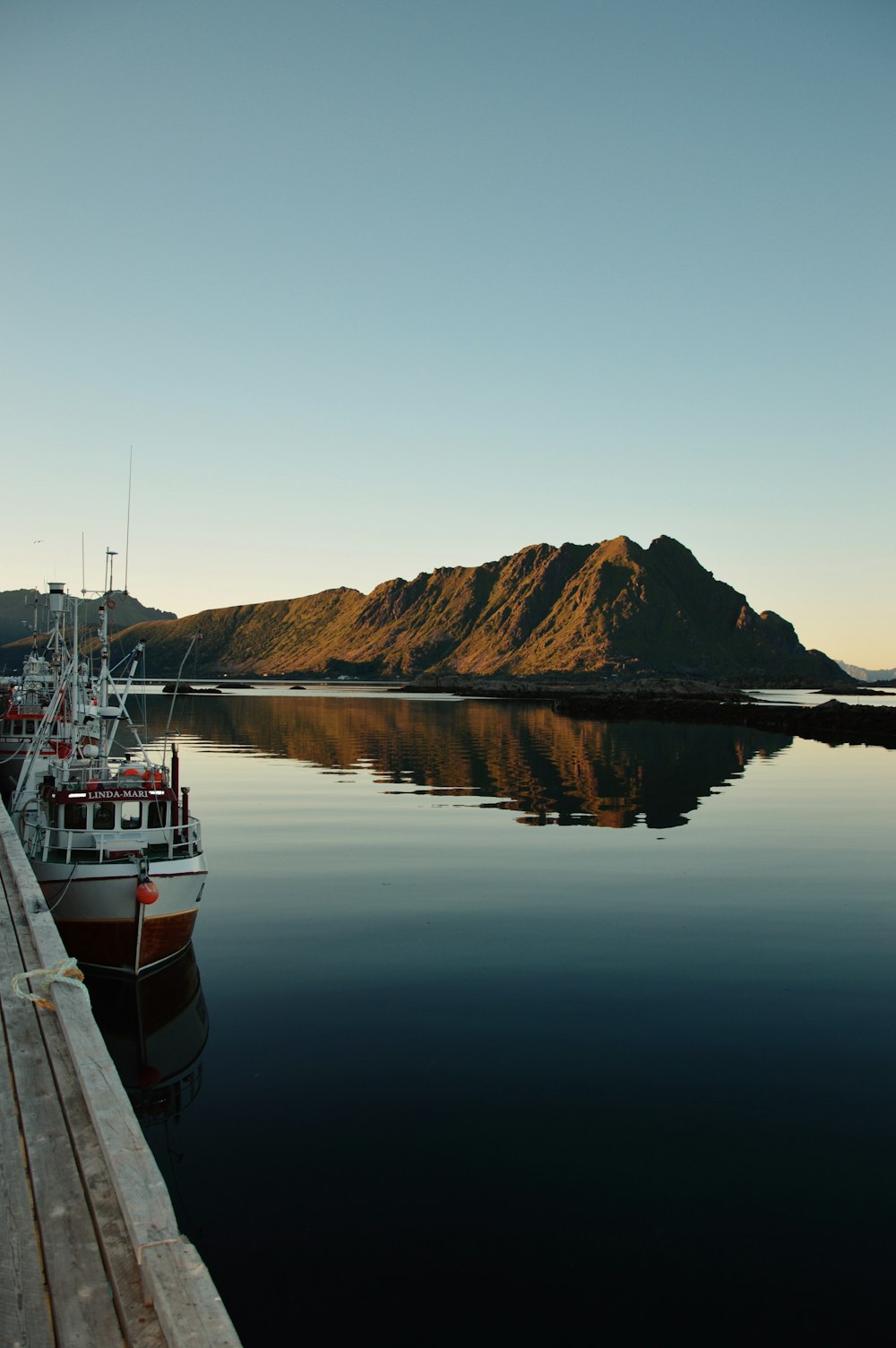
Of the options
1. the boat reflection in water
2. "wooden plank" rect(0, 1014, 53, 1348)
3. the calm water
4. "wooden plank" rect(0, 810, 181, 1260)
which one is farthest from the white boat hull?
"wooden plank" rect(0, 1014, 53, 1348)

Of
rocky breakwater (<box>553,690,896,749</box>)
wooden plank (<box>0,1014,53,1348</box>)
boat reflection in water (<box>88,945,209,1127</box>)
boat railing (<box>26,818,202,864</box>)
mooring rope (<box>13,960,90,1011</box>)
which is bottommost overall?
boat reflection in water (<box>88,945,209,1127</box>)

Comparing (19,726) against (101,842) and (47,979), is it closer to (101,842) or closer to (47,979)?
(101,842)

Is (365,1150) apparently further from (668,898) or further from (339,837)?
(339,837)

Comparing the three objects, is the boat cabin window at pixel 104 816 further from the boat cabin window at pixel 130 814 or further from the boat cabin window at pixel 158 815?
the boat cabin window at pixel 158 815

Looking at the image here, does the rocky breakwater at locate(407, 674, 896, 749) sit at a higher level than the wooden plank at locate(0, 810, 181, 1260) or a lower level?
higher

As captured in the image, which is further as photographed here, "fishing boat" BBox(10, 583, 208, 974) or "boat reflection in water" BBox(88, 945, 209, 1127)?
"fishing boat" BBox(10, 583, 208, 974)

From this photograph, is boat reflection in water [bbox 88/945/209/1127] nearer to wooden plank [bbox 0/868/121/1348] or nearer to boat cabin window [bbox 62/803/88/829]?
boat cabin window [bbox 62/803/88/829]

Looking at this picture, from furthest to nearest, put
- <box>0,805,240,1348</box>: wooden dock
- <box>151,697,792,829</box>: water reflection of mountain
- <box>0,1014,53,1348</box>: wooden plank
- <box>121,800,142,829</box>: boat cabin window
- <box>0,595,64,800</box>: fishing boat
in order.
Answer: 1. <box>0,595,64,800</box>: fishing boat
2. <box>151,697,792,829</box>: water reflection of mountain
3. <box>121,800,142,829</box>: boat cabin window
4. <box>0,1014,53,1348</box>: wooden plank
5. <box>0,805,240,1348</box>: wooden dock

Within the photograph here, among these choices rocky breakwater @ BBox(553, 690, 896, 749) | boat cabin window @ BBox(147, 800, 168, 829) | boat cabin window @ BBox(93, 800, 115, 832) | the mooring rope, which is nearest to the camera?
the mooring rope

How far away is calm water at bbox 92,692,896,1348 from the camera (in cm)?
977

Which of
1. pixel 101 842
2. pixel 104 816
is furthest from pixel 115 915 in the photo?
pixel 104 816

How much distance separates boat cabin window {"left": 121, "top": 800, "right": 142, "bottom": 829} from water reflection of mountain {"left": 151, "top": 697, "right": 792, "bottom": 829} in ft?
73.9

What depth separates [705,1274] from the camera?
9953 millimetres

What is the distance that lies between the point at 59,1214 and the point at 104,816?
15.8m
